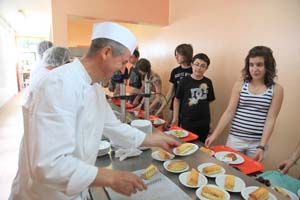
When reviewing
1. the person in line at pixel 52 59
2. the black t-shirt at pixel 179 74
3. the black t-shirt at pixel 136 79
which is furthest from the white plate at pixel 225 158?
the black t-shirt at pixel 136 79

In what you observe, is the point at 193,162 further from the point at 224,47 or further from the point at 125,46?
the point at 224,47

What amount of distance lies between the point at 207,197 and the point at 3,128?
188 inches

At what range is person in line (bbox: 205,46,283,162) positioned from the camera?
1.45 m

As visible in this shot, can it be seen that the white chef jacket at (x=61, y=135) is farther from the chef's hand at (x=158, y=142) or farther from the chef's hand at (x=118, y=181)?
the chef's hand at (x=158, y=142)

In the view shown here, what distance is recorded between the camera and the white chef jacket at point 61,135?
1.91 ft

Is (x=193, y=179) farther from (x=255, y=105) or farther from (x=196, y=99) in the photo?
(x=196, y=99)

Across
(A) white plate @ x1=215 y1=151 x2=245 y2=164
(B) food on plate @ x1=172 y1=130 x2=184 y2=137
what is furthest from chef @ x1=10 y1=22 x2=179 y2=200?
(B) food on plate @ x1=172 y1=130 x2=184 y2=137

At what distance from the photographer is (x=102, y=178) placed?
63 cm

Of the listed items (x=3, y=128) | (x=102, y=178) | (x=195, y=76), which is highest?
(x=195, y=76)

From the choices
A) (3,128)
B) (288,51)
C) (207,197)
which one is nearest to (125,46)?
(207,197)

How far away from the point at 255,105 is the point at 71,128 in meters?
1.29

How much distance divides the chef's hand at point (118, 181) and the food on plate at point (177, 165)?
0.34m

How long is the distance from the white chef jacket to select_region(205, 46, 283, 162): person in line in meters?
0.94

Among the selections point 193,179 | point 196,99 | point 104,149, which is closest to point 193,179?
point 193,179
